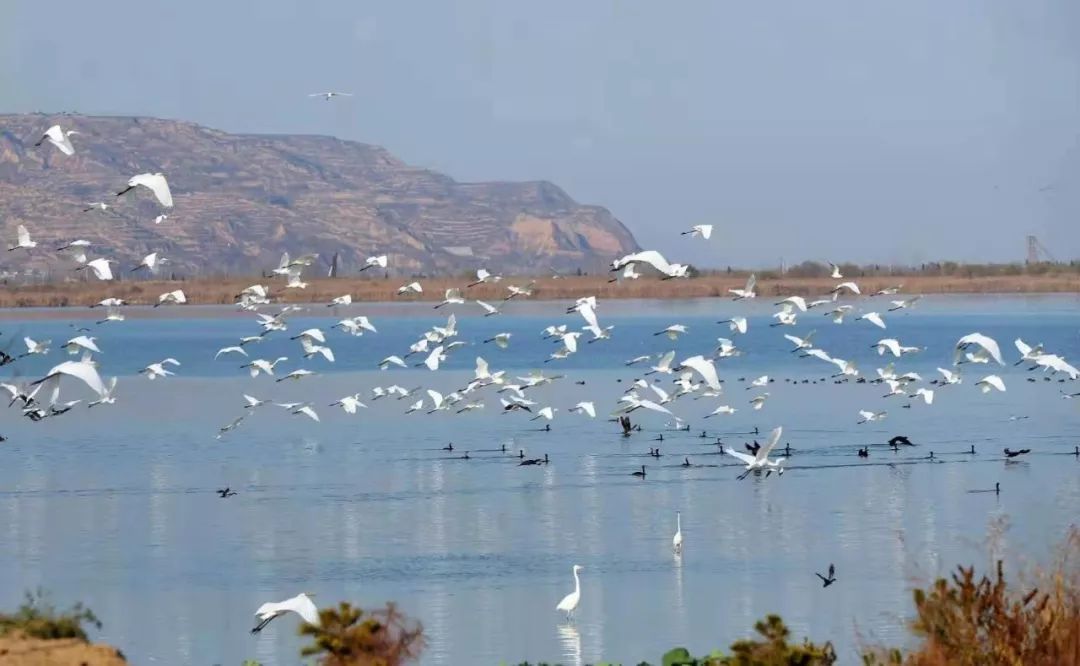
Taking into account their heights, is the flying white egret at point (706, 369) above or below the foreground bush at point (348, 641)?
above

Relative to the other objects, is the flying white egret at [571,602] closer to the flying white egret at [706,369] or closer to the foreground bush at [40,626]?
the flying white egret at [706,369]

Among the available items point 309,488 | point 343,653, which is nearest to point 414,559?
A: point 309,488

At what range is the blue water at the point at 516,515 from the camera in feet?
66.2

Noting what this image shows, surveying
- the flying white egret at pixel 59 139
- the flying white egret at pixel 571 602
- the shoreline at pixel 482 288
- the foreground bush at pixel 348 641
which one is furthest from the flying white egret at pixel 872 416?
the shoreline at pixel 482 288

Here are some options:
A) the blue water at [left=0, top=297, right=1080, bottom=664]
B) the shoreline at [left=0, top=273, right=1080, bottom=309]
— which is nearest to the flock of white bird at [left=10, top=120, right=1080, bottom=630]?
the blue water at [left=0, top=297, right=1080, bottom=664]

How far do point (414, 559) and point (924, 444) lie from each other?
16.7 meters

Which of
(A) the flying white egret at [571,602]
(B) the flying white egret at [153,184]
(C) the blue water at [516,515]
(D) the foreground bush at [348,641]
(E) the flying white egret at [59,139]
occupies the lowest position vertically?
(C) the blue water at [516,515]

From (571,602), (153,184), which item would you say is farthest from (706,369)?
(153,184)

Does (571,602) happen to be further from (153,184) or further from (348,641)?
(348,641)

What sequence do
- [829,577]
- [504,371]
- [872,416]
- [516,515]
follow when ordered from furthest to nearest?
[504,371]
[872,416]
[516,515]
[829,577]

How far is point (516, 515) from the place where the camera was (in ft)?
93.1

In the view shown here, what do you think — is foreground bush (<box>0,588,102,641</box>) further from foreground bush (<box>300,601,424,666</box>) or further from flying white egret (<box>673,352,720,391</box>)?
flying white egret (<box>673,352,720,391</box>)

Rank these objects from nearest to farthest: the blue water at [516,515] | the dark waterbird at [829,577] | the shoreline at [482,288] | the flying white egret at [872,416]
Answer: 1. the blue water at [516,515]
2. the dark waterbird at [829,577]
3. the flying white egret at [872,416]
4. the shoreline at [482,288]

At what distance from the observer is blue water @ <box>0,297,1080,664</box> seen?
20.2 meters
